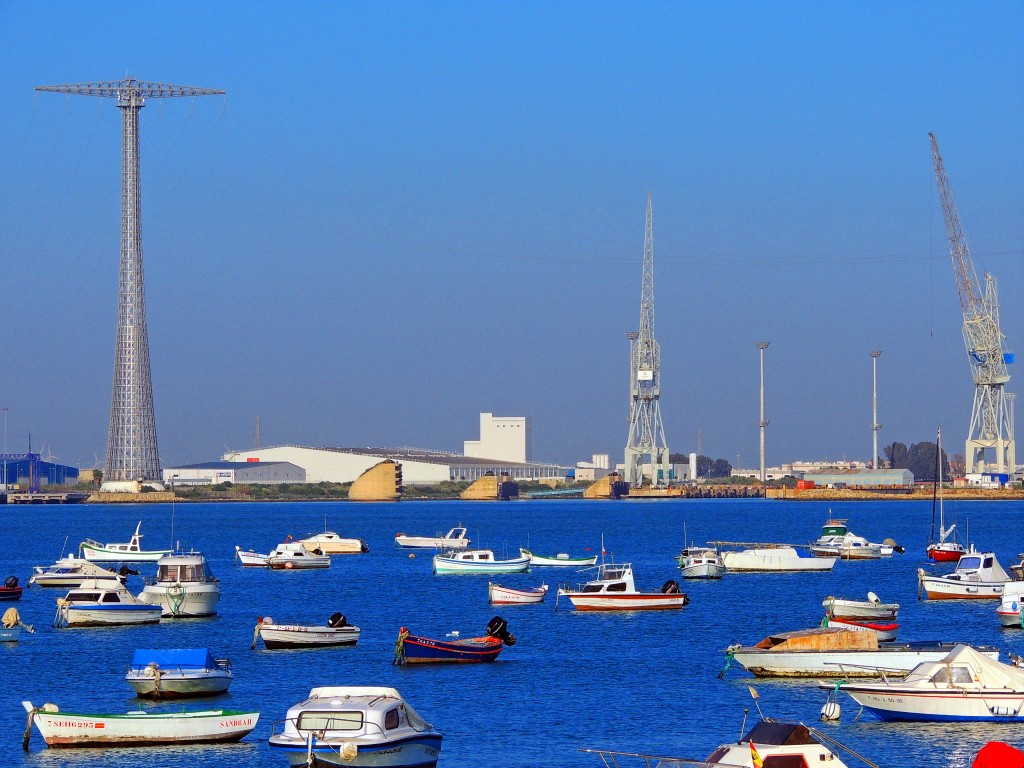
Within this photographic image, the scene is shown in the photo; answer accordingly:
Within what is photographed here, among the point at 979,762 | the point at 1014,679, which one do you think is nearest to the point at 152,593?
the point at 1014,679

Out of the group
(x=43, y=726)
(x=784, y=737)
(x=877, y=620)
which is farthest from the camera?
(x=877, y=620)

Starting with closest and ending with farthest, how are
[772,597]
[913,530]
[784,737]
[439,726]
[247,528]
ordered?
[784,737]
[439,726]
[772,597]
[913,530]
[247,528]

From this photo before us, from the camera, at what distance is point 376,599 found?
80.4 meters

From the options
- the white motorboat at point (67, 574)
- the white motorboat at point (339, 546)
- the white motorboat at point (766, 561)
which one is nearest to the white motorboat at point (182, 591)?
the white motorboat at point (67, 574)

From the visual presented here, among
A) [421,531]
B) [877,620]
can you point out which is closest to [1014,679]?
[877,620]

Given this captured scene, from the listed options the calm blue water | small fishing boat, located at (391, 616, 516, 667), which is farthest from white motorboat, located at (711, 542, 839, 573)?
small fishing boat, located at (391, 616, 516, 667)

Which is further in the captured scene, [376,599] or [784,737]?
[376,599]

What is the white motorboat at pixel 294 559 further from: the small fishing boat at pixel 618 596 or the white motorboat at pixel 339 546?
the small fishing boat at pixel 618 596

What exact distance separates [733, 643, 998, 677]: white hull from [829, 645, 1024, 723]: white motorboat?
1721mm

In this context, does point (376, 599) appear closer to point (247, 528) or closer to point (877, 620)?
point (877, 620)

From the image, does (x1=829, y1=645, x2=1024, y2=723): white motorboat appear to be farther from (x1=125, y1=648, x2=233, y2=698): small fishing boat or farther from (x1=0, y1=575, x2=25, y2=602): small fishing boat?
(x1=0, y1=575, x2=25, y2=602): small fishing boat

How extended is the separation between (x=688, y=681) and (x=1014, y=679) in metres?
11.9

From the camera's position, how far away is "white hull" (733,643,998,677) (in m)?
42.8

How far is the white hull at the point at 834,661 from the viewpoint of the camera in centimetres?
4284
